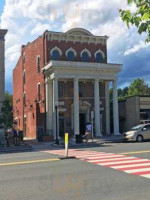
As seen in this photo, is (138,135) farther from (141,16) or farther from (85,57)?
(141,16)

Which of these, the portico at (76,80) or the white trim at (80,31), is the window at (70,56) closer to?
the white trim at (80,31)

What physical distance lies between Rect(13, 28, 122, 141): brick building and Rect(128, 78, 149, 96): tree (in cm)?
3027

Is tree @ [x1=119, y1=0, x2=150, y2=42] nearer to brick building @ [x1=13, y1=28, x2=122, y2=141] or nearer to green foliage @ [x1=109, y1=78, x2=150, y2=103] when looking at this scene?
brick building @ [x1=13, y1=28, x2=122, y2=141]

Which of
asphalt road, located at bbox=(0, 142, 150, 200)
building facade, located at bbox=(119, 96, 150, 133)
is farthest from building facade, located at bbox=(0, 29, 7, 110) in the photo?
asphalt road, located at bbox=(0, 142, 150, 200)

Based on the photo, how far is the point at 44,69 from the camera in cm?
3941

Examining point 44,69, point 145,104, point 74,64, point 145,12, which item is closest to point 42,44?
point 44,69

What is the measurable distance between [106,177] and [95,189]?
184 cm

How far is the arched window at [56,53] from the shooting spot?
4003cm

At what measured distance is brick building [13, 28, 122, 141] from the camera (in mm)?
37312

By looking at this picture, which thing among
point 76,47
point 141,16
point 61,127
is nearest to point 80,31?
point 76,47

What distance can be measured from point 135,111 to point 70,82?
8.40 m

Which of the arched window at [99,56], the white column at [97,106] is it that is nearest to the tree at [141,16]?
the white column at [97,106]

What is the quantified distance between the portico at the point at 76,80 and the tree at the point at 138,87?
31949mm

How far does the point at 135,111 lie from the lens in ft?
136
